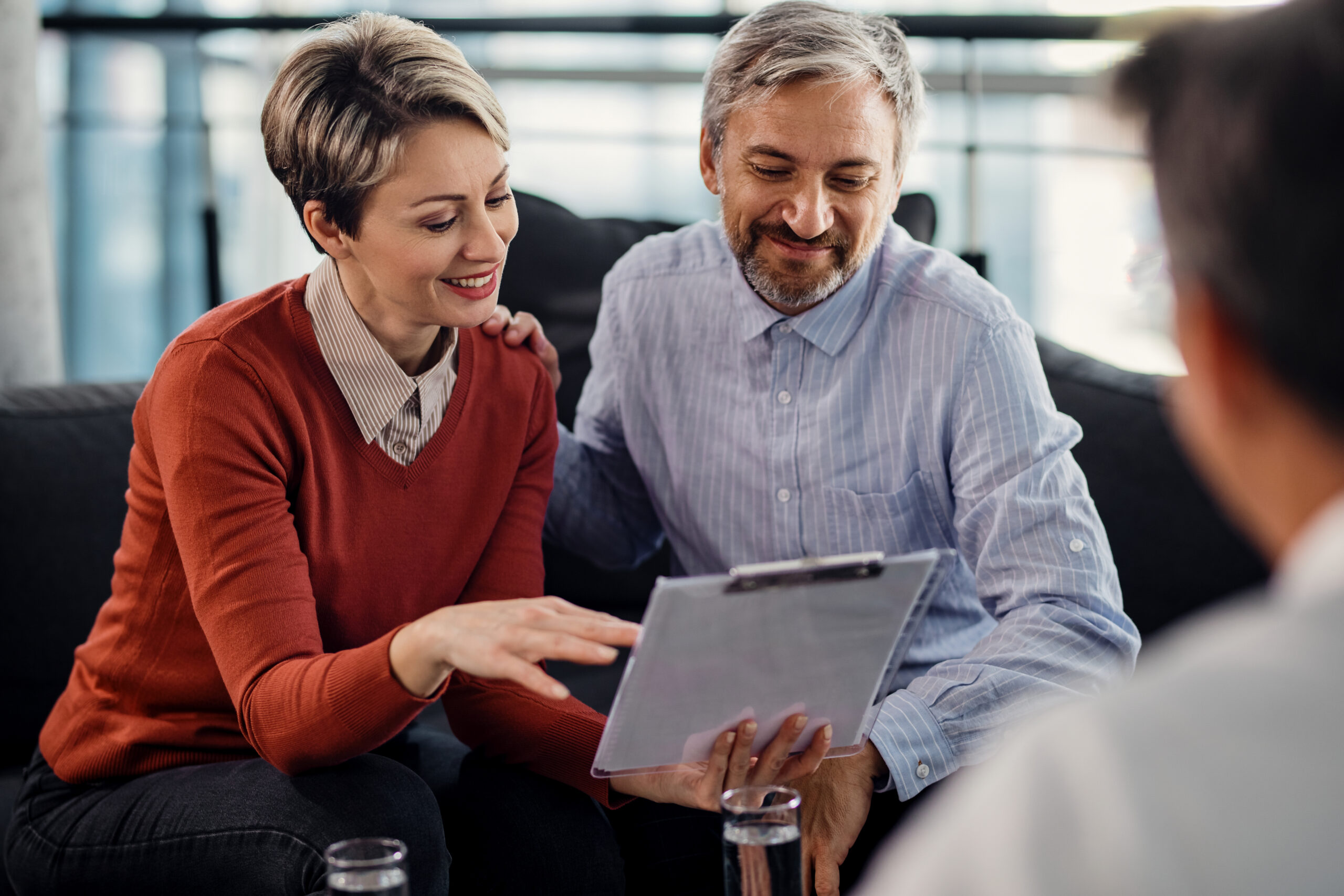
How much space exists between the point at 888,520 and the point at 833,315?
0.84 ft

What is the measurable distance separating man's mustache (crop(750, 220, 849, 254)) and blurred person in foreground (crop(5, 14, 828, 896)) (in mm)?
324

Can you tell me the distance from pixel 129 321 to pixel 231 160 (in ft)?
2.08

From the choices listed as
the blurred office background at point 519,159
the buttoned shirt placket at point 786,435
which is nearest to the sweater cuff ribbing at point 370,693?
the buttoned shirt placket at point 786,435

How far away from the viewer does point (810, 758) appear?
1.08 meters

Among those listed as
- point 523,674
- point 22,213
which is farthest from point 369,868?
point 22,213

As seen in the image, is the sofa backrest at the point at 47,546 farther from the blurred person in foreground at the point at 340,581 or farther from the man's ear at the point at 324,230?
the man's ear at the point at 324,230

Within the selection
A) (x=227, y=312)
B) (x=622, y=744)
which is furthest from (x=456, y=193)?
(x=622, y=744)

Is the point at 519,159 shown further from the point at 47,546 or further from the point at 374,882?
the point at 374,882

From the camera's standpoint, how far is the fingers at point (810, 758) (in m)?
1.06

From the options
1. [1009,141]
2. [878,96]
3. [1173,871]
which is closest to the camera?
[1173,871]

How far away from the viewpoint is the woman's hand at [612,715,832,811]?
103cm

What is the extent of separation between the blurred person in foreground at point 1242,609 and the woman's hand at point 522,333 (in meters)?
1.01

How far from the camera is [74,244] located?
4.01 m

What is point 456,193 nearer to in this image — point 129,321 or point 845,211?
point 845,211
